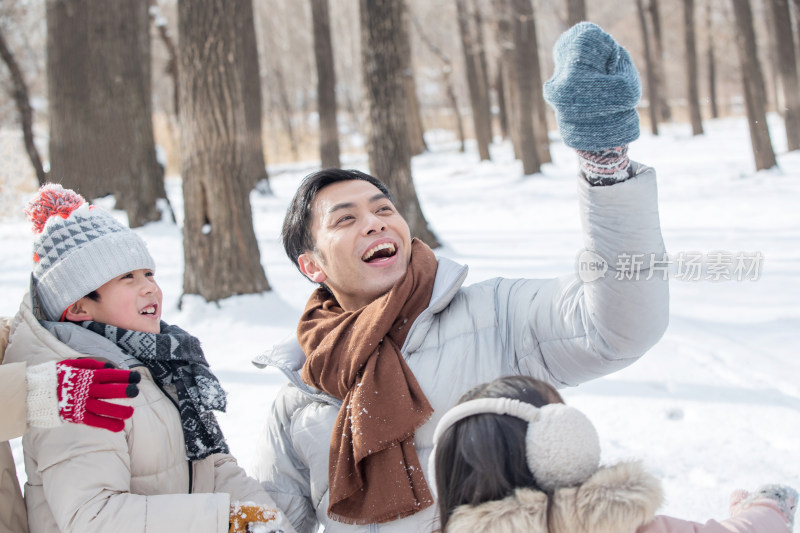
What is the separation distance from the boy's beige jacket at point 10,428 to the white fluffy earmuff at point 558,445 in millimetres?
1135

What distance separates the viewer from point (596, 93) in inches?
53.9

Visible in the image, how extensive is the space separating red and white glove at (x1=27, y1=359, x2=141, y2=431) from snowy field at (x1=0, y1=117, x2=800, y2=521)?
94 centimetres

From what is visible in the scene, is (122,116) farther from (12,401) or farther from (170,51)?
(12,401)

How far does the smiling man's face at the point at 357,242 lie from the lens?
202 centimetres

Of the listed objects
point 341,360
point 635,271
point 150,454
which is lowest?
point 150,454

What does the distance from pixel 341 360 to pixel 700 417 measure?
7.89ft

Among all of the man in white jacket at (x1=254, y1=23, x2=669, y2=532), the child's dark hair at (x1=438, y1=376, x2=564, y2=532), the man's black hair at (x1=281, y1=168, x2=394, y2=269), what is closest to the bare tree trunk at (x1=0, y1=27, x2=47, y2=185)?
the man's black hair at (x1=281, y1=168, x2=394, y2=269)

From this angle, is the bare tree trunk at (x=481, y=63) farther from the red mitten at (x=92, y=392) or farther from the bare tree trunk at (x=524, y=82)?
the red mitten at (x=92, y=392)

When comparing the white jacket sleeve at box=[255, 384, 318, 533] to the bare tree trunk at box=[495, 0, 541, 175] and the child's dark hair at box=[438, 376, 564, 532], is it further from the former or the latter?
the bare tree trunk at box=[495, 0, 541, 175]

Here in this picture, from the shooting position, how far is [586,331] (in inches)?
63.1

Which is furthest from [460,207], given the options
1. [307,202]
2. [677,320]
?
[307,202]

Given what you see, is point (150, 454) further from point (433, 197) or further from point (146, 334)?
point (433, 197)

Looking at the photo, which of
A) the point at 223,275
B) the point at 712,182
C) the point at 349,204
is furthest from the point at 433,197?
the point at 349,204

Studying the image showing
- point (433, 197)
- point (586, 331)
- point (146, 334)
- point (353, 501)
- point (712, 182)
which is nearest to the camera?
point (586, 331)
